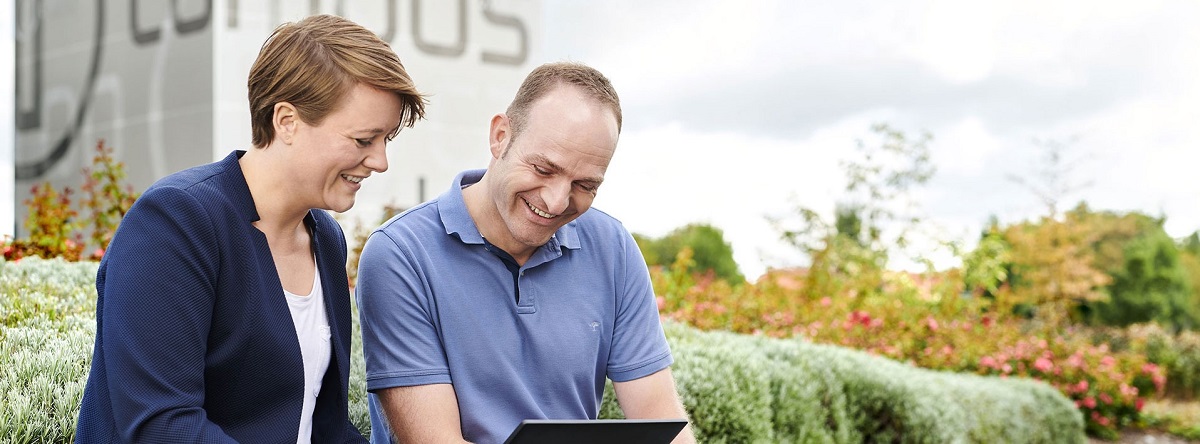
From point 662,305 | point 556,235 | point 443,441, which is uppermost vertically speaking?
point 556,235

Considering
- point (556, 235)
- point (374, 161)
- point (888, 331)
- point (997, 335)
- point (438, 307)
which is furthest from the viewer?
point (997, 335)

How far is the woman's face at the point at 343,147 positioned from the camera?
1.80 m

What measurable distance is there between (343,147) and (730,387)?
246cm

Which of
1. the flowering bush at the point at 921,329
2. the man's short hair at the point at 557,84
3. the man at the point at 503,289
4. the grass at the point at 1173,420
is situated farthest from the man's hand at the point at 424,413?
the grass at the point at 1173,420

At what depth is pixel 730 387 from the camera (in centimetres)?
395

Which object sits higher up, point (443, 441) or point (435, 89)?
point (435, 89)

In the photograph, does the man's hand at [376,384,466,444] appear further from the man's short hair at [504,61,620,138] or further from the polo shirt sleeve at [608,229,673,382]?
the man's short hair at [504,61,620,138]

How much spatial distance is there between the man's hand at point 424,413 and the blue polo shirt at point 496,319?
24 millimetres

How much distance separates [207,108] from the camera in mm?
8711

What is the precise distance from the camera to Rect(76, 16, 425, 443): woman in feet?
5.17

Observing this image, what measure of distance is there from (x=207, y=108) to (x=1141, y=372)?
36.9 feet

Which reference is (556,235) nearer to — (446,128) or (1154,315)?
(446,128)

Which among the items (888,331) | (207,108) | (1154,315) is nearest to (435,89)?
(207,108)

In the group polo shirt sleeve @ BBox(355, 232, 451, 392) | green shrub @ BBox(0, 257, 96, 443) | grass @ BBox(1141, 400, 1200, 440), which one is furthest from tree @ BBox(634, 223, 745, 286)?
polo shirt sleeve @ BBox(355, 232, 451, 392)
